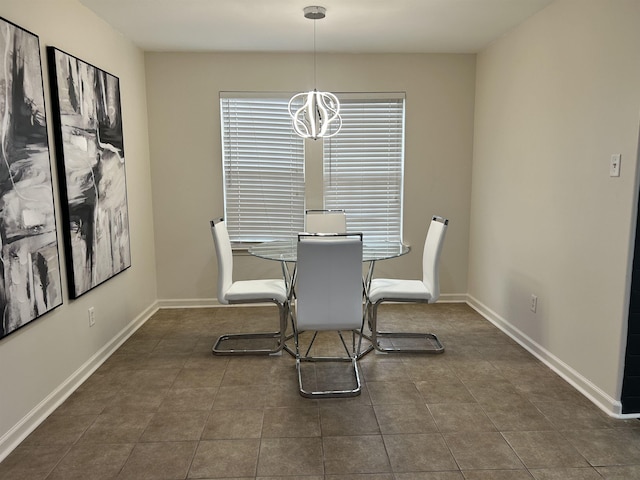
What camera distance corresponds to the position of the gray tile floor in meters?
2.02

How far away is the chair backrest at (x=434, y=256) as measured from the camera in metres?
3.25

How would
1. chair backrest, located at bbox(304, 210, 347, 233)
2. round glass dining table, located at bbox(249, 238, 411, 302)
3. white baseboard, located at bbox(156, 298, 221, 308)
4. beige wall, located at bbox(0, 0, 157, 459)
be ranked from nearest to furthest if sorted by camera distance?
beige wall, located at bbox(0, 0, 157, 459)
round glass dining table, located at bbox(249, 238, 411, 302)
chair backrest, located at bbox(304, 210, 347, 233)
white baseboard, located at bbox(156, 298, 221, 308)

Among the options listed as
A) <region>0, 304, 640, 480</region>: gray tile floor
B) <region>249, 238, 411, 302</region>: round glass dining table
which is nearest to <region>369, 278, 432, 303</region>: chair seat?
<region>249, 238, 411, 302</region>: round glass dining table

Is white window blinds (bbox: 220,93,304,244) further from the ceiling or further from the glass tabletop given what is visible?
the glass tabletop

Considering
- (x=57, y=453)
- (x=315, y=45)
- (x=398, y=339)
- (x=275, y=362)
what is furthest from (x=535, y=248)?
(x=57, y=453)

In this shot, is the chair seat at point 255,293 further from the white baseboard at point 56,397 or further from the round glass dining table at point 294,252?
the white baseboard at point 56,397

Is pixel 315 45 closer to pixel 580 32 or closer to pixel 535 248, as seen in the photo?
pixel 580 32

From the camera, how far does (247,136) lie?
14.4ft

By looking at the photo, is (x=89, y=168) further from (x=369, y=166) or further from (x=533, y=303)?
(x=533, y=303)

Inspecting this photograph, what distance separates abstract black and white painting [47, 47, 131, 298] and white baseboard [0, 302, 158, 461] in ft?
1.60

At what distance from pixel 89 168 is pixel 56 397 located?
139cm

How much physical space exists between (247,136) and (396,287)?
2099 millimetres

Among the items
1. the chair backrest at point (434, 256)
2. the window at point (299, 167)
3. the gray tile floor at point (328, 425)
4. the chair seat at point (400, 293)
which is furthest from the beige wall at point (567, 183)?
the window at point (299, 167)

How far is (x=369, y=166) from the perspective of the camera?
4.50 meters
